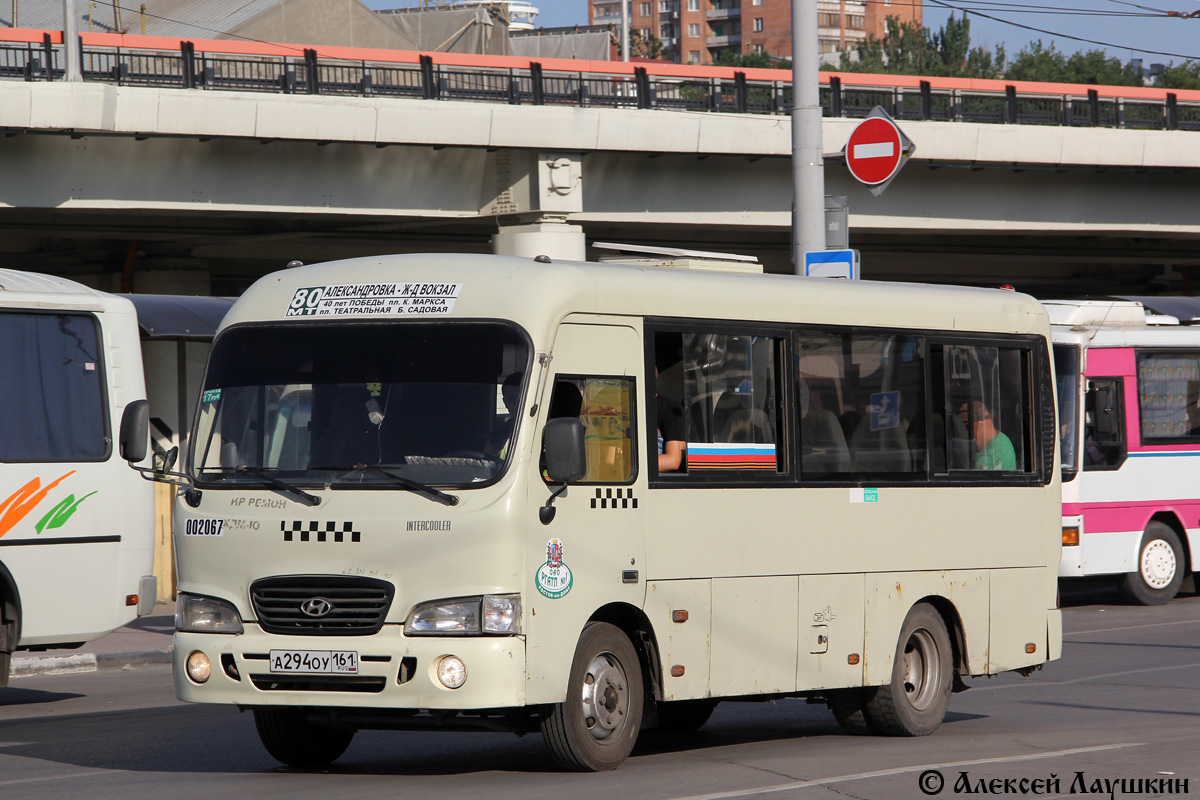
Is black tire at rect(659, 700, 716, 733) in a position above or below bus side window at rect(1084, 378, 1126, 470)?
below

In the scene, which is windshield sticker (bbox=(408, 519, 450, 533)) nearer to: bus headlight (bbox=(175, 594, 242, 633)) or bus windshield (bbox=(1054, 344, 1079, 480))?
bus headlight (bbox=(175, 594, 242, 633))

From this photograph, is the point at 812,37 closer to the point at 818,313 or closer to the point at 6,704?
the point at 818,313

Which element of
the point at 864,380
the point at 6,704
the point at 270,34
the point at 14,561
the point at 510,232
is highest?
the point at 270,34

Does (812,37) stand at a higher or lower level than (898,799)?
higher

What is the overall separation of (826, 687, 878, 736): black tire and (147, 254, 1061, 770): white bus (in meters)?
0.02

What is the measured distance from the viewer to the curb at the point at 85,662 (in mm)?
14414

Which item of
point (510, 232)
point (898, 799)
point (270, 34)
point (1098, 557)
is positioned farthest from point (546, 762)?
point (270, 34)

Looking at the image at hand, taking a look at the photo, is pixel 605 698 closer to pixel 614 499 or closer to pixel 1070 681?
pixel 614 499

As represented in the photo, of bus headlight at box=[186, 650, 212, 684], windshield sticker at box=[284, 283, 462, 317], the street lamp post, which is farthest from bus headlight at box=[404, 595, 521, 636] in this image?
the street lamp post

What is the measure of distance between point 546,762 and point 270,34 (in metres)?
33.9

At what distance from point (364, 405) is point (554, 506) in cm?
106

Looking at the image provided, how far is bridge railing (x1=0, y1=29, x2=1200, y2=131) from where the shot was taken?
22344 millimetres

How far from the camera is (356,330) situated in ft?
27.2

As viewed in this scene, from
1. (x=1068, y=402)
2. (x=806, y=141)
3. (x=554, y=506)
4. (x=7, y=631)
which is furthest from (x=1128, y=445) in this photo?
(x=554, y=506)
